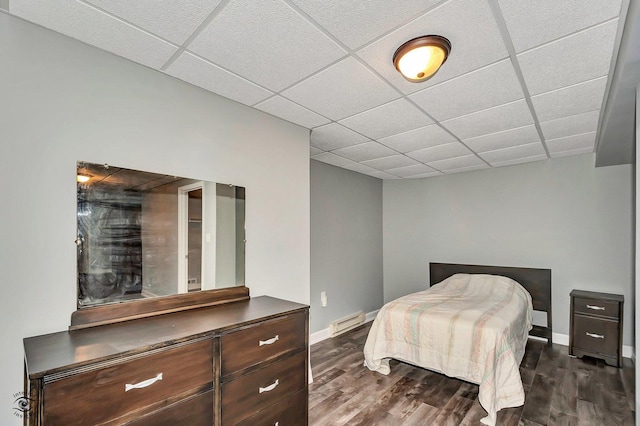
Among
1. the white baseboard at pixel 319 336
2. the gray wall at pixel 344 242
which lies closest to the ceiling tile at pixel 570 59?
the gray wall at pixel 344 242

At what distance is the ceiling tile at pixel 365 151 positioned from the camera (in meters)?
3.49

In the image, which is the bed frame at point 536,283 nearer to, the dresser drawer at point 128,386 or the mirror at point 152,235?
the mirror at point 152,235

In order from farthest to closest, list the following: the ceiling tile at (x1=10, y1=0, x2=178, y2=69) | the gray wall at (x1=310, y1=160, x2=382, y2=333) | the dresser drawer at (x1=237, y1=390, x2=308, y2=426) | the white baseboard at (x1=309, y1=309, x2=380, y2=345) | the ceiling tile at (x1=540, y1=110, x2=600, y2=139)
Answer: the gray wall at (x1=310, y1=160, x2=382, y2=333)
the white baseboard at (x1=309, y1=309, x2=380, y2=345)
the ceiling tile at (x1=540, y1=110, x2=600, y2=139)
the dresser drawer at (x1=237, y1=390, x2=308, y2=426)
the ceiling tile at (x1=10, y1=0, x2=178, y2=69)

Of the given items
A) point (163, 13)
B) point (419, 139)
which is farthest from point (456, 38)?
point (419, 139)

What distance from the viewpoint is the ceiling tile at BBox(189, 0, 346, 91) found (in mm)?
1453

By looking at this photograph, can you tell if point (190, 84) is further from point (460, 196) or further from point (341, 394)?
point (460, 196)

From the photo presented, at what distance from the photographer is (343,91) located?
7.26 ft

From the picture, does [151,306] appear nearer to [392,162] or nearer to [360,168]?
[392,162]

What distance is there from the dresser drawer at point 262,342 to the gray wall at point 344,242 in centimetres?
199

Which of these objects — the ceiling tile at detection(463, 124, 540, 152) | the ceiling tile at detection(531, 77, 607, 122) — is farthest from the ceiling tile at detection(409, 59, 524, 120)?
the ceiling tile at detection(463, 124, 540, 152)

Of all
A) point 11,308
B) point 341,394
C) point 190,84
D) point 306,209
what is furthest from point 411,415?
point 190,84

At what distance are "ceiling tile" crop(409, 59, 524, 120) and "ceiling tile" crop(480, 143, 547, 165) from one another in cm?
143

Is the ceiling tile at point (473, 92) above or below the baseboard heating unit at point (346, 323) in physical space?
above

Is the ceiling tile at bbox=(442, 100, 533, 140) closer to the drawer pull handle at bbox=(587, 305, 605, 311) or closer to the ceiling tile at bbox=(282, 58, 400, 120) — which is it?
the ceiling tile at bbox=(282, 58, 400, 120)
